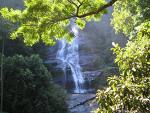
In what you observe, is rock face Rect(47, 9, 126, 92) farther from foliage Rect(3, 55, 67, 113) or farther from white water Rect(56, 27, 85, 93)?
foliage Rect(3, 55, 67, 113)

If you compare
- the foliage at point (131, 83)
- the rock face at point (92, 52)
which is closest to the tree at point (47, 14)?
the foliage at point (131, 83)

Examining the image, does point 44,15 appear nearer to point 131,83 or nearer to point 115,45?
point 115,45

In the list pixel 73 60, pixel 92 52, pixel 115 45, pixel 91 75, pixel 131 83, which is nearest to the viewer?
pixel 131 83

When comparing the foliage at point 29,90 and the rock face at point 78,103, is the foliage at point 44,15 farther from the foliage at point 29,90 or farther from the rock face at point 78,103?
the rock face at point 78,103

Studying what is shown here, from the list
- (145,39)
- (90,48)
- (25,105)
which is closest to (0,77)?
(25,105)

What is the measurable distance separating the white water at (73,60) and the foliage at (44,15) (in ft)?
104

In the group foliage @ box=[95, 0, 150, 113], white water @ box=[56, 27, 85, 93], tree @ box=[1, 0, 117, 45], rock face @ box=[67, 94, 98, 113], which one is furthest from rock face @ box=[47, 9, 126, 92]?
foliage @ box=[95, 0, 150, 113]

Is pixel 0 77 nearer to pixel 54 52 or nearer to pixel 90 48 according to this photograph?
pixel 54 52

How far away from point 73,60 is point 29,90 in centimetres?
1383

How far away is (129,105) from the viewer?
3.71 meters

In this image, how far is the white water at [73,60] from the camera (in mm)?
39978

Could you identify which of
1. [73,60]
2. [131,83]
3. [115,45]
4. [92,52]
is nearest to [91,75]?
[73,60]

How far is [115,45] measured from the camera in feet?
14.1

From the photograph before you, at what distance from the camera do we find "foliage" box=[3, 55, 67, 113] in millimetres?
29719
